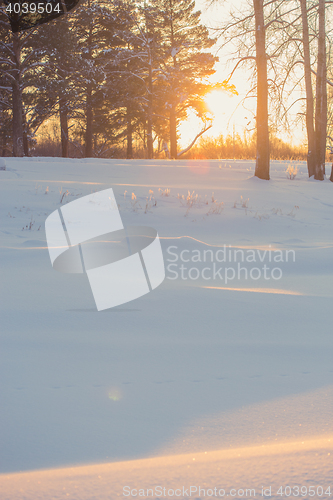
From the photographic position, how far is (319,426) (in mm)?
1184

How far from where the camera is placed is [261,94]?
28.8 ft

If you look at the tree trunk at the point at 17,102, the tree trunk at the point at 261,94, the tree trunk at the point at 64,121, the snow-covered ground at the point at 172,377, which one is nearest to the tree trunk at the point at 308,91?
the tree trunk at the point at 261,94

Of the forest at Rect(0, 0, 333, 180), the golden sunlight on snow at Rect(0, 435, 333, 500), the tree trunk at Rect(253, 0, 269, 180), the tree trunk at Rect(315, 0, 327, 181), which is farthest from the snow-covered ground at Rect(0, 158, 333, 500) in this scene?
the forest at Rect(0, 0, 333, 180)

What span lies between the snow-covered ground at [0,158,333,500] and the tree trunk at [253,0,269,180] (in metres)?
5.79

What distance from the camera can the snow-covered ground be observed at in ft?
Answer: 3.26

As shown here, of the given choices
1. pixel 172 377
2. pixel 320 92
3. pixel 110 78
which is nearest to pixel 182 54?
pixel 110 78

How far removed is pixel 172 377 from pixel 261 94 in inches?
338

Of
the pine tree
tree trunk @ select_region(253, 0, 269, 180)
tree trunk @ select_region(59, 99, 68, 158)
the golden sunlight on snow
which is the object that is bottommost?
the golden sunlight on snow

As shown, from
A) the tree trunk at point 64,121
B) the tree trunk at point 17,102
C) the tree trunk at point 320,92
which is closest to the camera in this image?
the tree trunk at point 320,92

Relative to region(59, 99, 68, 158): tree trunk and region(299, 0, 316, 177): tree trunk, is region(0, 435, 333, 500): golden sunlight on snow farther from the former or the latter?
region(59, 99, 68, 158): tree trunk

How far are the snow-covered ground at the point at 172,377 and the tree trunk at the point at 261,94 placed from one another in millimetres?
5791

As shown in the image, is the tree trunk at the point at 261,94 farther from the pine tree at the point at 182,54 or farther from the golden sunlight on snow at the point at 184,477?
the pine tree at the point at 182,54

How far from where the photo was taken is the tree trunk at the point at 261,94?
28.2 feet

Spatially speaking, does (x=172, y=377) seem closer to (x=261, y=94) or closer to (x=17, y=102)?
(x=261, y=94)
